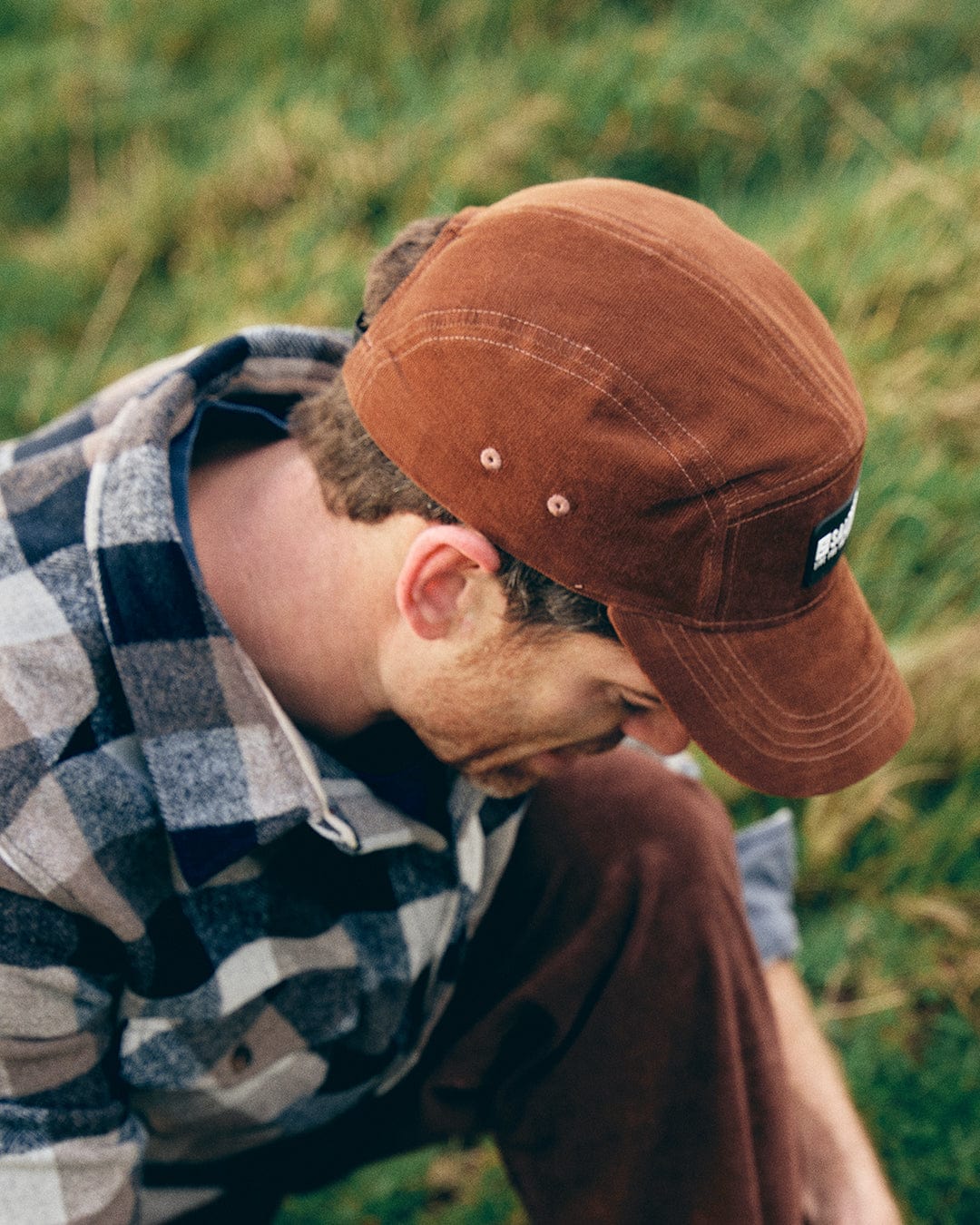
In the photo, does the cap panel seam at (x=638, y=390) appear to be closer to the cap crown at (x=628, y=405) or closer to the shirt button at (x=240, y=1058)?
the cap crown at (x=628, y=405)

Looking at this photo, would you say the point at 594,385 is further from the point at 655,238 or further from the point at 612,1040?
the point at 612,1040

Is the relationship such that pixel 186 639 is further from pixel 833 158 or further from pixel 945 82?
pixel 945 82

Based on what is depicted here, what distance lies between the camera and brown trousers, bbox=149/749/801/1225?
1503mm

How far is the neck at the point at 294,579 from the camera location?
1.35 meters

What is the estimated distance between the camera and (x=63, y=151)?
3713 millimetres

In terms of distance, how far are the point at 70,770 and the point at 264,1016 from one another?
450 mm

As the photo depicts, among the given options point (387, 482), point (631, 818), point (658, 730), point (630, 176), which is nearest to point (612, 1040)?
point (631, 818)

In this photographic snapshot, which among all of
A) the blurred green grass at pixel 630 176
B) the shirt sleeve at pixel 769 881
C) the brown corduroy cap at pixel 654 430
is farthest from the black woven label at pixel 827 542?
the blurred green grass at pixel 630 176

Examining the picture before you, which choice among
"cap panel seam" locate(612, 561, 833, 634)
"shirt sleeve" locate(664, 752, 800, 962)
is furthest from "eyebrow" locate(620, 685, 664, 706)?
"shirt sleeve" locate(664, 752, 800, 962)

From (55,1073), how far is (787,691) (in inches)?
35.6

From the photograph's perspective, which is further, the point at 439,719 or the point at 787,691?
the point at 439,719

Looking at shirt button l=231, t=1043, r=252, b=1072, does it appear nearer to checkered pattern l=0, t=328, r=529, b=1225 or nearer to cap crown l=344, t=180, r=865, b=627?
checkered pattern l=0, t=328, r=529, b=1225

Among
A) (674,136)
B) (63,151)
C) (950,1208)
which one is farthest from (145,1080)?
(63,151)

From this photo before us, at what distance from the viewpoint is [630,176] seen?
134 inches
